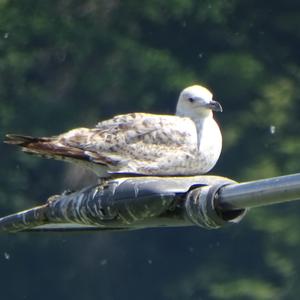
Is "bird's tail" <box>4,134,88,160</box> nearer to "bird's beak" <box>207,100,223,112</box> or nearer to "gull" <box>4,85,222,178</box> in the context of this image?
"gull" <box>4,85,222,178</box>

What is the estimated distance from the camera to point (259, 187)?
288 centimetres

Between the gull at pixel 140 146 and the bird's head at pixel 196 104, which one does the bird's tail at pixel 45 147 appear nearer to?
the gull at pixel 140 146

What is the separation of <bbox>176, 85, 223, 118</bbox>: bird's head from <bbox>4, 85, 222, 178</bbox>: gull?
0.03 meters

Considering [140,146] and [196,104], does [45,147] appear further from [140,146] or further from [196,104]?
[196,104]

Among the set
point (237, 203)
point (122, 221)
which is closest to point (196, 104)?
point (122, 221)

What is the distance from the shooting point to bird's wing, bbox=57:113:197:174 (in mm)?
4164

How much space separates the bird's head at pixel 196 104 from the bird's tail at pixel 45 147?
435 mm

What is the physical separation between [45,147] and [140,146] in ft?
1.14

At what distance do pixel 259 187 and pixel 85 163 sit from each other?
1.40 m

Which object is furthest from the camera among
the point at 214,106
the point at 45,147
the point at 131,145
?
the point at 214,106

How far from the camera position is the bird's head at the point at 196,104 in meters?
4.44

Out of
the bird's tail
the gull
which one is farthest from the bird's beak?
the bird's tail

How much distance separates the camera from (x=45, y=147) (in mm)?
4027

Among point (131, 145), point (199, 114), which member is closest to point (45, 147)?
point (131, 145)
